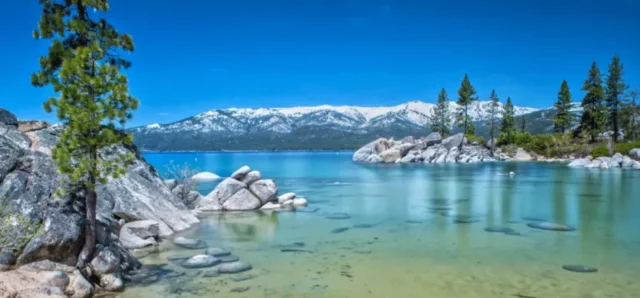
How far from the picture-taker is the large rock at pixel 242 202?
3333 centimetres

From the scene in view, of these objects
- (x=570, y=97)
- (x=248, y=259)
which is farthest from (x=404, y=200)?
(x=570, y=97)

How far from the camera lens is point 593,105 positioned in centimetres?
10044

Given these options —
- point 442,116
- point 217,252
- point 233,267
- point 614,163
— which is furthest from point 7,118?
point 442,116

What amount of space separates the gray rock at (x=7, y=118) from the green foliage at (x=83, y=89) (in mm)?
3910

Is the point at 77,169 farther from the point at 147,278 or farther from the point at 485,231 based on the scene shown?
the point at 485,231

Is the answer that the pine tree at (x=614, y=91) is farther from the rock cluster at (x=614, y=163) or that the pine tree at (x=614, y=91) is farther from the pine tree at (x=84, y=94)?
the pine tree at (x=84, y=94)

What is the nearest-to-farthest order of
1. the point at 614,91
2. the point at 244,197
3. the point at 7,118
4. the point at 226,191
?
the point at 7,118, the point at 244,197, the point at 226,191, the point at 614,91

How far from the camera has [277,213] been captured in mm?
31547

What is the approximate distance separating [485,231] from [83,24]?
67.5 ft

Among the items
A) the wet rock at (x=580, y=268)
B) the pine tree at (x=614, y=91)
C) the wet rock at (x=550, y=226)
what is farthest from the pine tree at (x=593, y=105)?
the wet rock at (x=580, y=268)

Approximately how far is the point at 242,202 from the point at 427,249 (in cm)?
1780

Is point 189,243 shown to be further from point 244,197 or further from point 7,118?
point 244,197

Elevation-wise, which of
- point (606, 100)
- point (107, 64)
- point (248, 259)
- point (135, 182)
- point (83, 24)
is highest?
point (606, 100)

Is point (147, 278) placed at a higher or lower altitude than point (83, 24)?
lower
